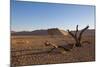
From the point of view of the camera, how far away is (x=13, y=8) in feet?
8.22

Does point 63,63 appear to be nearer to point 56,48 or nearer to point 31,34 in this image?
point 56,48

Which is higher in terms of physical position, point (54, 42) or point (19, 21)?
point (19, 21)

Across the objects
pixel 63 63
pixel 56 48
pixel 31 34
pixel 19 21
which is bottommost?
pixel 63 63

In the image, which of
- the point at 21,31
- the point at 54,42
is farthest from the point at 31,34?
the point at 54,42

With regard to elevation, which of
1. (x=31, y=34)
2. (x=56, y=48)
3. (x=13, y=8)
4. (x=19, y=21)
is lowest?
(x=56, y=48)

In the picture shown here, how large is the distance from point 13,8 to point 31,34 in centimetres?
→ 39
